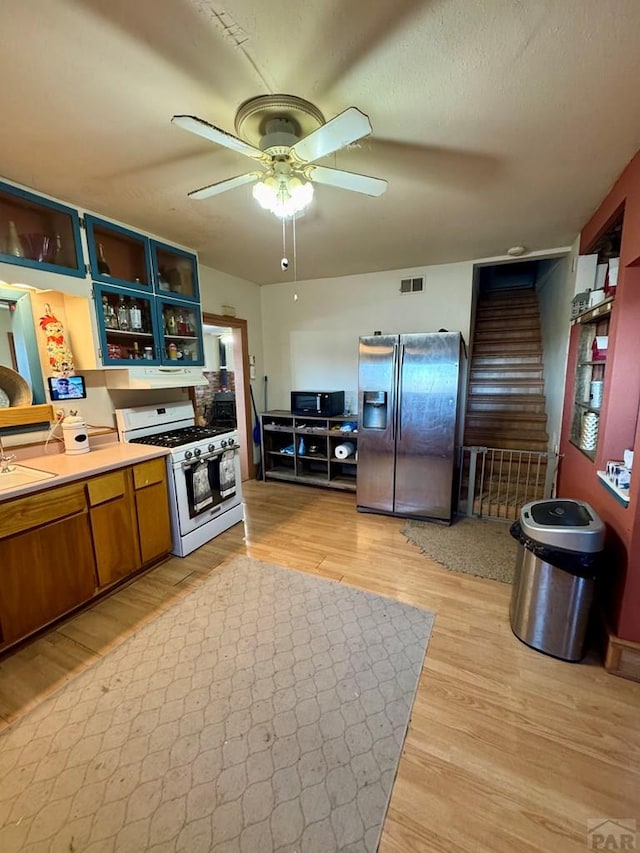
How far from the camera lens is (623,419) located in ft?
6.48

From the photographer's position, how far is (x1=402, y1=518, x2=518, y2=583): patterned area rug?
2631 millimetres

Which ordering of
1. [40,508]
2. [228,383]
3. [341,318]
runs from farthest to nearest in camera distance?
[228,383]
[341,318]
[40,508]

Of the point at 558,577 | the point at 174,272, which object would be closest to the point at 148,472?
the point at 174,272

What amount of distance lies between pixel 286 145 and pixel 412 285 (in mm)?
2779

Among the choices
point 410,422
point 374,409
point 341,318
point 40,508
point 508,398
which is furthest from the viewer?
point 508,398

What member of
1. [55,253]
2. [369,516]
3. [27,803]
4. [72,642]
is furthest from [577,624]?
[55,253]

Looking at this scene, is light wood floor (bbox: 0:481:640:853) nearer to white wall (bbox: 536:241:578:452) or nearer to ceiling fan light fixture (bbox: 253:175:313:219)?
white wall (bbox: 536:241:578:452)

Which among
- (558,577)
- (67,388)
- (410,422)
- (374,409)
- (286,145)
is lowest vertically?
(558,577)

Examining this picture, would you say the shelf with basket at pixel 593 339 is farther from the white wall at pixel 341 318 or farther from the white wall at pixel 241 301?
the white wall at pixel 241 301

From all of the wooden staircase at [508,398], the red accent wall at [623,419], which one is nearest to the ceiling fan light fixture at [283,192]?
the red accent wall at [623,419]

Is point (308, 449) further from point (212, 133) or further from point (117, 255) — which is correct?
point (212, 133)

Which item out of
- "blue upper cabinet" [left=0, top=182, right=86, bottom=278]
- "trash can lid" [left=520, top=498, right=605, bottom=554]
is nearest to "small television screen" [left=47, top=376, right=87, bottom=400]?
"blue upper cabinet" [left=0, top=182, right=86, bottom=278]

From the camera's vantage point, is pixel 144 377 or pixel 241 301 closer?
pixel 144 377

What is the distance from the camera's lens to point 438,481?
3.30 m
